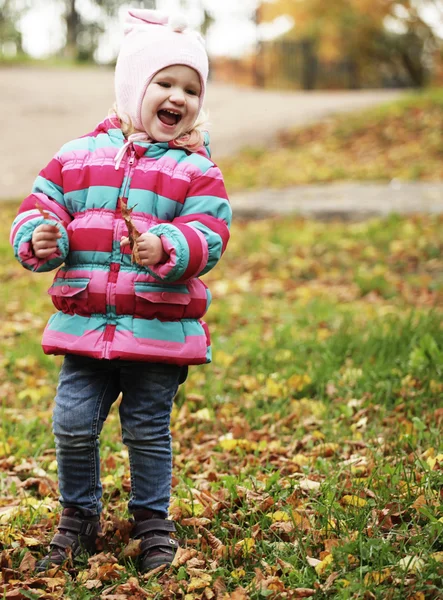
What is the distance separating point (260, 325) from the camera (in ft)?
18.4

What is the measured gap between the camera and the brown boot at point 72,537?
8.71 ft

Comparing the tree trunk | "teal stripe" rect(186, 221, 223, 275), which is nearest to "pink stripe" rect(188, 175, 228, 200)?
"teal stripe" rect(186, 221, 223, 275)

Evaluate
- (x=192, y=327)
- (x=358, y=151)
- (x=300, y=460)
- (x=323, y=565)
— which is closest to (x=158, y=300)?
(x=192, y=327)

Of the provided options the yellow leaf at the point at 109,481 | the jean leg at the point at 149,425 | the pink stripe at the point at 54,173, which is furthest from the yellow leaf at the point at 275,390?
the pink stripe at the point at 54,173

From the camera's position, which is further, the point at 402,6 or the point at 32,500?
the point at 402,6

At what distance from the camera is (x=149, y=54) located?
262 cm

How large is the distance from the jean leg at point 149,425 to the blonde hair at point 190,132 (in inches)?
27.9

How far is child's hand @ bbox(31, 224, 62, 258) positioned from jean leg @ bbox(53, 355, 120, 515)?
39 centimetres

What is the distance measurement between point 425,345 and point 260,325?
1.56m

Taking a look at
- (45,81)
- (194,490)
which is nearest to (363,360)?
(194,490)

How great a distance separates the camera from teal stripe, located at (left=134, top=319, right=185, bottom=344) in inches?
100

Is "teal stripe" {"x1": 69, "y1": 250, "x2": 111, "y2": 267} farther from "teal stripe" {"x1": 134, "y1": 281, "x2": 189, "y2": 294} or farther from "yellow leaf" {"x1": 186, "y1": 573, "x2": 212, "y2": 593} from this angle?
"yellow leaf" {"x1": 186, "y1": 573, "x2": 212, "y2": 593}

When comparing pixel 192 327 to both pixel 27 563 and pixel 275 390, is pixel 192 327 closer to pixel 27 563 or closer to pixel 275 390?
pixel 27 563

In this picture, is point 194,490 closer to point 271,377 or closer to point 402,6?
point 271,377
